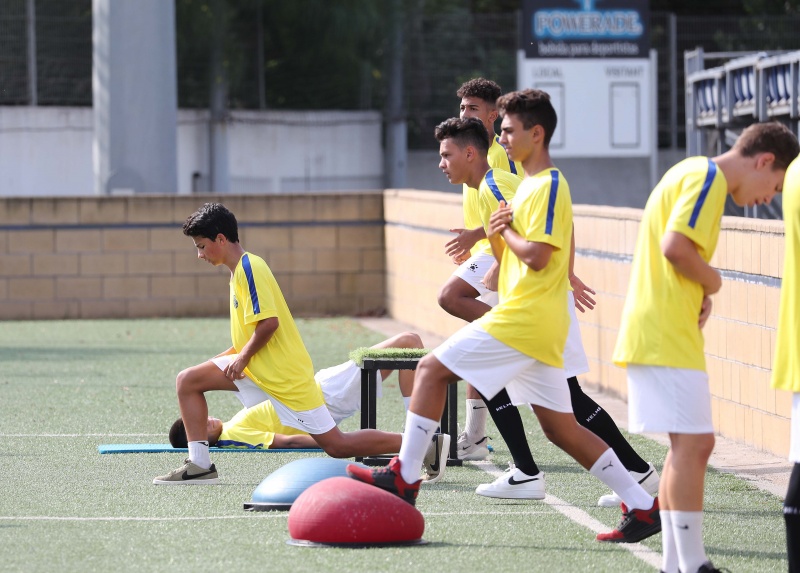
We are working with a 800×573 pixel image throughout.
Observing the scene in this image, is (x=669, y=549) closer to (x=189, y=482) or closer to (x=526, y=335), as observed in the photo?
(x=526, y=335)

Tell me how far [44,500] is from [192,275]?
11294mm

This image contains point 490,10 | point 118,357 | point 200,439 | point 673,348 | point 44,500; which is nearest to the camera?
point 673,348

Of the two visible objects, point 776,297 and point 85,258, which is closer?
point 776,297

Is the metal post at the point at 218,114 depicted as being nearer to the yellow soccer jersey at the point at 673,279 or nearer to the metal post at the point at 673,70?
the metal post at the point at 673,70

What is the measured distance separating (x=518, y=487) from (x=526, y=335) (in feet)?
4.23

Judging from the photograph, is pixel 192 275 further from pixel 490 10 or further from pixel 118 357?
pixel 490 10

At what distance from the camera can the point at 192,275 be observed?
18.4 meters

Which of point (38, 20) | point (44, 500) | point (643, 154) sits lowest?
point (44, 500)

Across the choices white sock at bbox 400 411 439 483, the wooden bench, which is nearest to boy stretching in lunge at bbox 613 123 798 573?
white sock at bbox 400 411 439 483

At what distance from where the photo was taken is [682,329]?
16.7 feet

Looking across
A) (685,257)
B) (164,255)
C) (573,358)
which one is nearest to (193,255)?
(164,255)

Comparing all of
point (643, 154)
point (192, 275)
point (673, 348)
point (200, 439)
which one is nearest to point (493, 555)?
point (673, 348)

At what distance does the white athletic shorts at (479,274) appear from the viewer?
26.2 feet

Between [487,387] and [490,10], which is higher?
[490,10]
